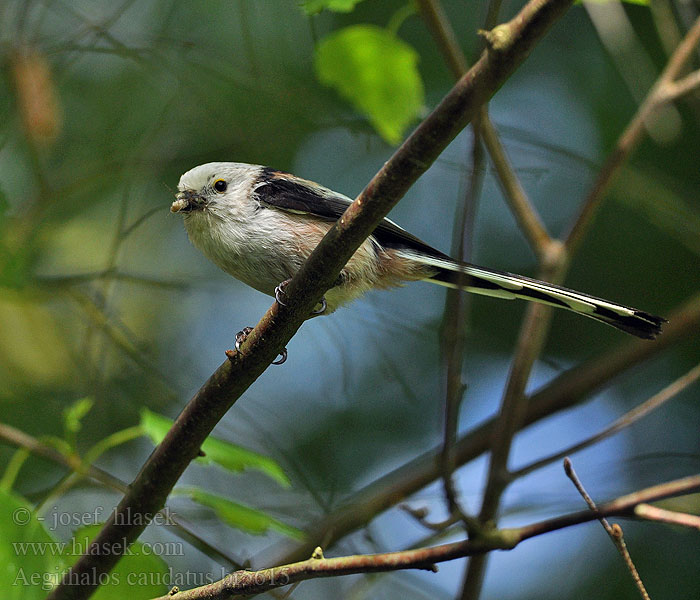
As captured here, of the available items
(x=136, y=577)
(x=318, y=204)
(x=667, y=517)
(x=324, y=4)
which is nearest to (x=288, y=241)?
(x=318, y=204)

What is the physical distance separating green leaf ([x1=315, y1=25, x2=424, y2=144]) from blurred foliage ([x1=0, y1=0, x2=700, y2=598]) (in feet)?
1.13

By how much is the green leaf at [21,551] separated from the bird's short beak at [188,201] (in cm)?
121

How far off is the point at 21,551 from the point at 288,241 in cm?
131

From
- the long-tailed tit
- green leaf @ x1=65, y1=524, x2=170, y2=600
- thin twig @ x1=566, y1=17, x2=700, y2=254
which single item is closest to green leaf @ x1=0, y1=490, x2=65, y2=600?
green leaf @ x1=65, y1=524, x2=170, y2=600

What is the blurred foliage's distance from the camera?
12.2 ft

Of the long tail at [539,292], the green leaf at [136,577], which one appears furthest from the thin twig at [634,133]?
the green leaf at [136,577]

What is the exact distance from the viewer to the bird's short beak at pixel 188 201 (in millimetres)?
2818

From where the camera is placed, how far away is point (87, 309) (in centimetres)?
372

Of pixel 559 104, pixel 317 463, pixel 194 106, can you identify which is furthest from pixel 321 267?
pixel 559 104

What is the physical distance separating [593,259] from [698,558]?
2.06 m

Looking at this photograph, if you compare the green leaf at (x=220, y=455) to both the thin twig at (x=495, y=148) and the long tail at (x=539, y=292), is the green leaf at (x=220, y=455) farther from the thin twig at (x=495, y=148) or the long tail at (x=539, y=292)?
the thin twig at (x=495, y=148)

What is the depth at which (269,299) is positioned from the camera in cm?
403

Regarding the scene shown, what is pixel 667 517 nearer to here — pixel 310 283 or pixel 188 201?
pixel 310 283

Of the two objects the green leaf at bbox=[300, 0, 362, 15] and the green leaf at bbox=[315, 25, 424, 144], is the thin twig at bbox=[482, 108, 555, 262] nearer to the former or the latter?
the green leaf at bbox=[315, 25, 424, 144]
